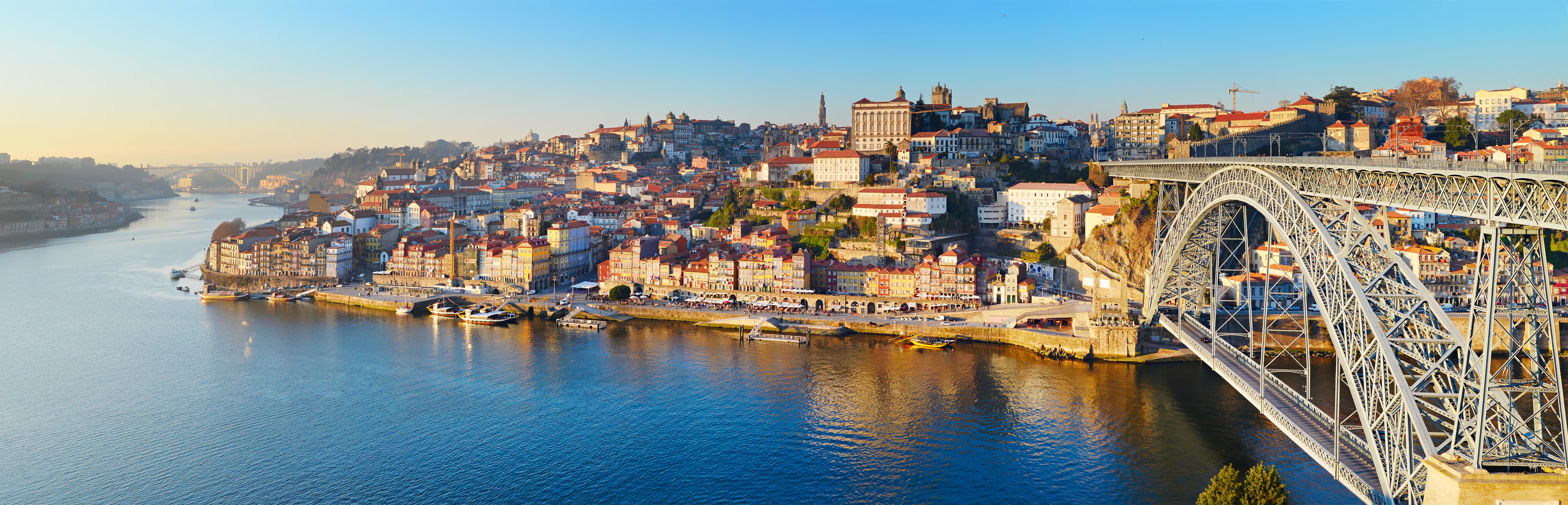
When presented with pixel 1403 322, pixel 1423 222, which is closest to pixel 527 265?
pixel 1423 222

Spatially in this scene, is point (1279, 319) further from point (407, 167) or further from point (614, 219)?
point (407, 167)

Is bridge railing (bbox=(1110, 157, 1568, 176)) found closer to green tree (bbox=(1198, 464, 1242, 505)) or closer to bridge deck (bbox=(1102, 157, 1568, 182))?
bridge deck (bbox=(1102, 157, 1568, 182))

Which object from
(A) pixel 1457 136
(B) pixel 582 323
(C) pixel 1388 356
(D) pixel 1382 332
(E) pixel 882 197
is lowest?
(B) pixel 582 323

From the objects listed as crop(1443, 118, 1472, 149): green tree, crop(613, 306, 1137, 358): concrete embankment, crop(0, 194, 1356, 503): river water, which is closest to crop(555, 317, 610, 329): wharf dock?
crop(0, 194, 1356, 503): river water

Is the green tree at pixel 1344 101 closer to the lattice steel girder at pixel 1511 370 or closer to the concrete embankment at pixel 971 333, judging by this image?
the concrete embankment at pixel 971 333

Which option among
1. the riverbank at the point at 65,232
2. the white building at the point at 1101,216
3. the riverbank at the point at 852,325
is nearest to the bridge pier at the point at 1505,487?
the riverbank at the point at 852,325

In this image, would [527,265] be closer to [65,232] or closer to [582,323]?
[582,323]
